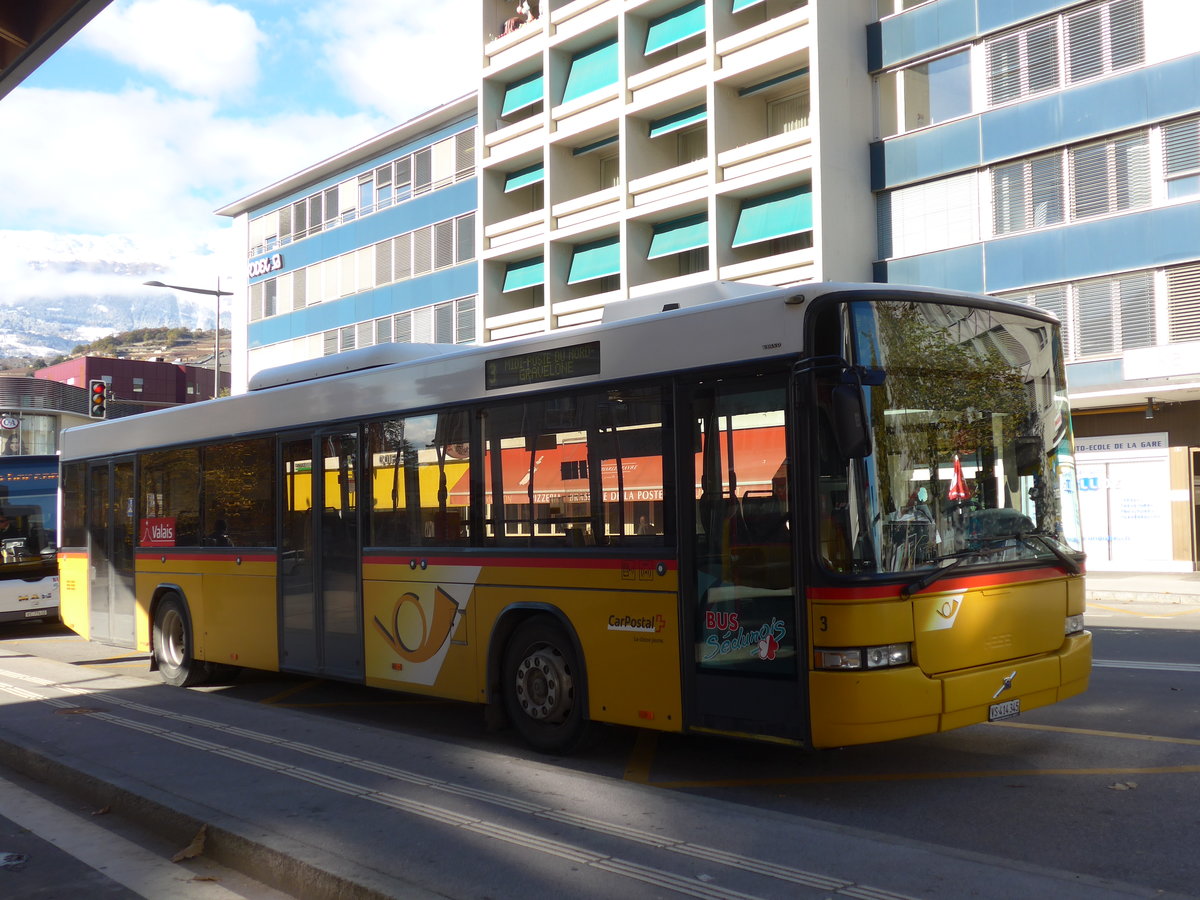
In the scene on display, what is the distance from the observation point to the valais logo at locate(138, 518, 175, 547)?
12.6 metres

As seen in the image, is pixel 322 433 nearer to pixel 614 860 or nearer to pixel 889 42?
pixel 614 860

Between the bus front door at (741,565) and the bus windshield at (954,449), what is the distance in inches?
15.6

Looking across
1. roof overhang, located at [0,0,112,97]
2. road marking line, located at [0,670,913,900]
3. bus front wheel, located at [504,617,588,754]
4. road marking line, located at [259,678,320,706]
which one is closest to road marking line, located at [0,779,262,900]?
road marking line, located at [0,670,913,900]

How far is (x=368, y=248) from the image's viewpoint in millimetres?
44375

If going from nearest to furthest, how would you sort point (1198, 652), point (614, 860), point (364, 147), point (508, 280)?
point (614, 860), point (1198, 652), point (508, 280), point (364, 147)

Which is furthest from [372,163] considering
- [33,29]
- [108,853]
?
[108,853]

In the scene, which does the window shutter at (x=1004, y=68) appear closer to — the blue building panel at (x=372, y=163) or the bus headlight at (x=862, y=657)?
the blue building panel at (x=372, y=163)

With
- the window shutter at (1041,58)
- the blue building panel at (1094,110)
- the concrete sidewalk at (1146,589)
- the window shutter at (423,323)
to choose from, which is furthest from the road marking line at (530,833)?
the window shutter at (423,323)

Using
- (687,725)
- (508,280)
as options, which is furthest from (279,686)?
(508,280)

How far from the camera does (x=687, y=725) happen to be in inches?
279

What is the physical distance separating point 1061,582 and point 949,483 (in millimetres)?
1187

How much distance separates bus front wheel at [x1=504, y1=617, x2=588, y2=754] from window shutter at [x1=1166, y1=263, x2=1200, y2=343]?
20.7m

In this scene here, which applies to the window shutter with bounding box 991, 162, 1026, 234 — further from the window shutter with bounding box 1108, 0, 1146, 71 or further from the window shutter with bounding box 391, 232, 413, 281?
the window shutter with bounding box 391, 232, 413, 281

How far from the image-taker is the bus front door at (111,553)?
13344mm
